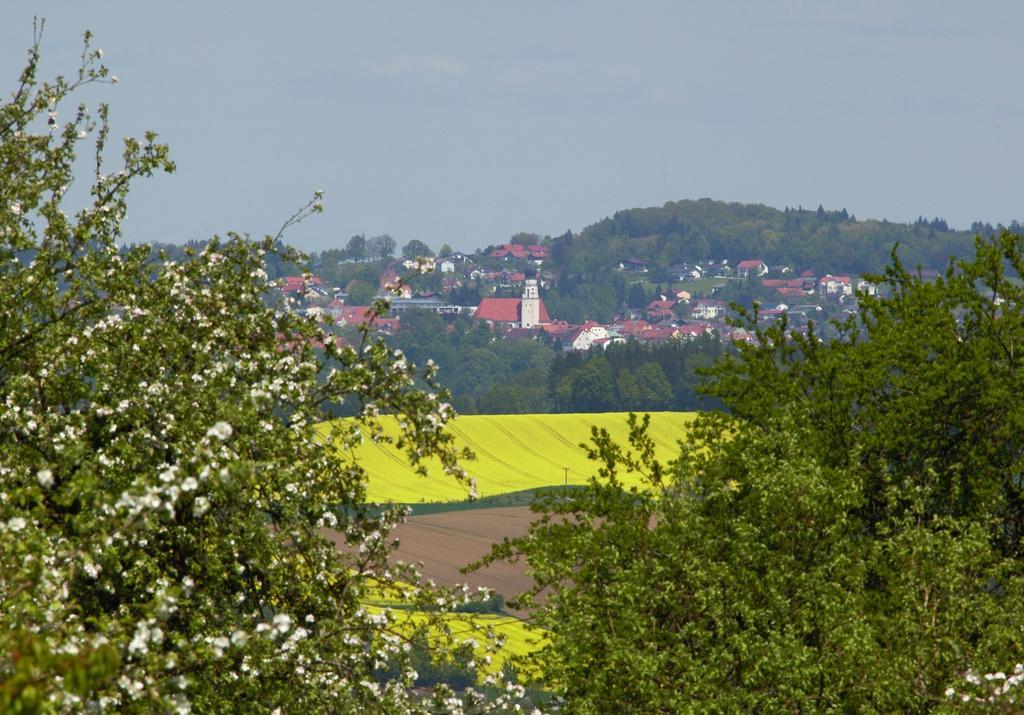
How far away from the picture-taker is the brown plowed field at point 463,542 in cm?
9044

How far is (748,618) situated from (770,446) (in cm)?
414

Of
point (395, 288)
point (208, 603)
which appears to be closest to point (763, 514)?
point (395, 288)

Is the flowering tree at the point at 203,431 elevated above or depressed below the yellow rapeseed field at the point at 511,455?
above

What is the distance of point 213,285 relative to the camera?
1576 cm

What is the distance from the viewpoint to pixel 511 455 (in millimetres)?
154375

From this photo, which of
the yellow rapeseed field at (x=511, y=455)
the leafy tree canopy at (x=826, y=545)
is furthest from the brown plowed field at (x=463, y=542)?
the leafy tree canopy at (x=826, y=545)

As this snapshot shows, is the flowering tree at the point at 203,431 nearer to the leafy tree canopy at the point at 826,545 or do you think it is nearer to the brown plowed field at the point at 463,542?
the leafy tree canopy at the point at 826,545

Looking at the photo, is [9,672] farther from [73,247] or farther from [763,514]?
[763,514]

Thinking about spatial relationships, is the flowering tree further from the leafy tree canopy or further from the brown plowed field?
the brown plowed field

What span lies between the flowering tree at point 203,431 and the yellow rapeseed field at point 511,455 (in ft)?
351

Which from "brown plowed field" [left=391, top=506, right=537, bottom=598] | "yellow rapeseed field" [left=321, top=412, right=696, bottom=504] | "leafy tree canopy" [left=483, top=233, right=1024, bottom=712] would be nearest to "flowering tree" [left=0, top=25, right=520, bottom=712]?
"leafy tree canopy" [left=483, top=233, right=1024, bottom=712]

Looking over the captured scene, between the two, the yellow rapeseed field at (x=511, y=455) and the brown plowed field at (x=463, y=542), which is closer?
the brown plowed field at (x=463, y=542)

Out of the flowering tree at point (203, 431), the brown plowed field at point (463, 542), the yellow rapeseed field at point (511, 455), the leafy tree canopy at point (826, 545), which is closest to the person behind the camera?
the flowering tree at point (203, 431)

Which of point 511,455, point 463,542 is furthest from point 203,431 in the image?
point 511,455
